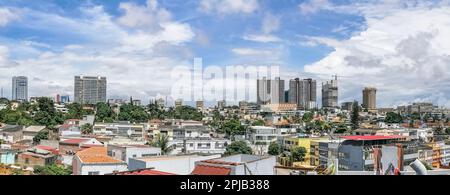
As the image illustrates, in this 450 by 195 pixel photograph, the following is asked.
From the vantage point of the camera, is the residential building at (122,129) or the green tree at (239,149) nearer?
the green tree at (239,149)

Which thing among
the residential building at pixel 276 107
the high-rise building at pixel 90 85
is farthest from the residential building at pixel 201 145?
the high-rise building at pixel 90 85

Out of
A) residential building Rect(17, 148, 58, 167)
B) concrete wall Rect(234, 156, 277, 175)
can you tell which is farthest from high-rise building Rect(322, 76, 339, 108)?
residential building Rect(17, 148, 58, 167)

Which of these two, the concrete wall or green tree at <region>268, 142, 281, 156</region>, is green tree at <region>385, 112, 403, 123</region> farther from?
the concrete wall

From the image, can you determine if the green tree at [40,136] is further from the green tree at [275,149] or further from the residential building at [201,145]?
the green tree at [275,149]

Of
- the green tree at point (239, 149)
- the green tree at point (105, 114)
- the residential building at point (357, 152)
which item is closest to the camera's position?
the residential building at point (357, 152)
